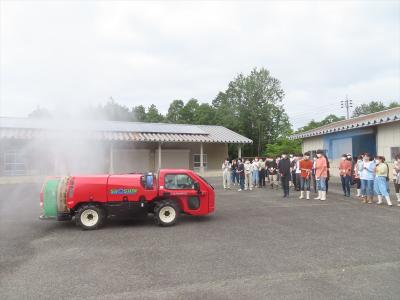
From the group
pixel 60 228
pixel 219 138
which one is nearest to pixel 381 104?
pixel 219 138

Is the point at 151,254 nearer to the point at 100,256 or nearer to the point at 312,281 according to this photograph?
the point at 100,256

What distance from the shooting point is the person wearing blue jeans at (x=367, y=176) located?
11273 mm

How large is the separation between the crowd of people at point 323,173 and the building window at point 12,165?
12056 mm

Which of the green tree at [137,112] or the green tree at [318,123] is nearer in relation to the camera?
the green tree at [137,112]

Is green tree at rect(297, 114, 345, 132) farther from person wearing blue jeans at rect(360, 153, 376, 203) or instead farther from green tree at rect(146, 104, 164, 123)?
person wearing blue jeans at rect(360, 153, 376, 203)

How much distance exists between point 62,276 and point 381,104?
223 feet

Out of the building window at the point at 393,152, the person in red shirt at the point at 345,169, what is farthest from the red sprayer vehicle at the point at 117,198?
the building window at the point at 393,152

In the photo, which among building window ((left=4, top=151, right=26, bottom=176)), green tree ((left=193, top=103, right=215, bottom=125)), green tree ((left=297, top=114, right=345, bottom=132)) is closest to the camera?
building window ((left=4, top=151, right=26, bottom=176))

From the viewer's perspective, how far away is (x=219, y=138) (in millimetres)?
27578

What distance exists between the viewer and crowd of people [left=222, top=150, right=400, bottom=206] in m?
11.0

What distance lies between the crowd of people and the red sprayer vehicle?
5617mm

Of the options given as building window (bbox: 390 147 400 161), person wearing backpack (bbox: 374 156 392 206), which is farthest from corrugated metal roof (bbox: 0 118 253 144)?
building window (bbox: 390 147 400 161)

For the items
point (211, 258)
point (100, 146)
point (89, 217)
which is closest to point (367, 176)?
point (211, 258)

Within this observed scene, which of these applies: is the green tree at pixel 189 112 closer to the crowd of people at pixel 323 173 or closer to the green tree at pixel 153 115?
the green tree at pixel 153 115
